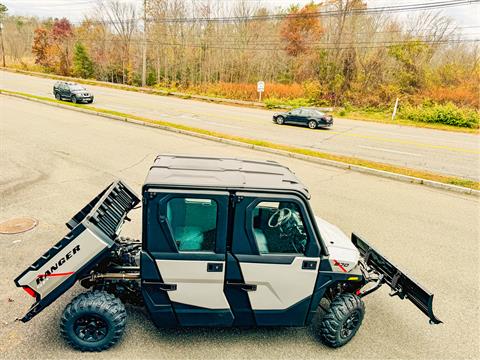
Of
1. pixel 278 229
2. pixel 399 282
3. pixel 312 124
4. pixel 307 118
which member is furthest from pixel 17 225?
pixel 307 118

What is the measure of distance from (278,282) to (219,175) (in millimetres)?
1381

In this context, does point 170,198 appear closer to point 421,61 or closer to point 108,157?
point 108,157

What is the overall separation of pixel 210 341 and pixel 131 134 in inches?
492

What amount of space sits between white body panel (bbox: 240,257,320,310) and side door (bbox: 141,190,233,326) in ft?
1.09

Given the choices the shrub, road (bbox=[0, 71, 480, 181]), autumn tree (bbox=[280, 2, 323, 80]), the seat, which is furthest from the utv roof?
autumn tree (bbox=[280, 2, 323, 80])

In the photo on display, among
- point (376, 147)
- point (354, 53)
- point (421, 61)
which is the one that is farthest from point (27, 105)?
point (421, 61)

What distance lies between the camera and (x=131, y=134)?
14.9 m

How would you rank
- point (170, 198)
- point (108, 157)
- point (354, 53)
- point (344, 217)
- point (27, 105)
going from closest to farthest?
point (170, 198) < point (344, 217) < point (108, 157) < point (27, 105) < point (354, 53)

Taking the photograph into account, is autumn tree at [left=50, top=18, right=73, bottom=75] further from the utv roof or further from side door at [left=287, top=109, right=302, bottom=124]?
the utv roof

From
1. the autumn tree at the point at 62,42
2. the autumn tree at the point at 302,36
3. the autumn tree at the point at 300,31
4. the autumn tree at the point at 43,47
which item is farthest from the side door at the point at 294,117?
the autumn tree at the point at 43,47

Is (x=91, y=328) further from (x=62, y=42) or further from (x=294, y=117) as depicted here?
(x=62, y=42)

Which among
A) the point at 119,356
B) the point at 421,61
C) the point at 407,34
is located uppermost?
the point at 407,34

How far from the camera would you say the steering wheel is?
3697mm

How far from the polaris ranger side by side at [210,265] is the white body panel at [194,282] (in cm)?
1
